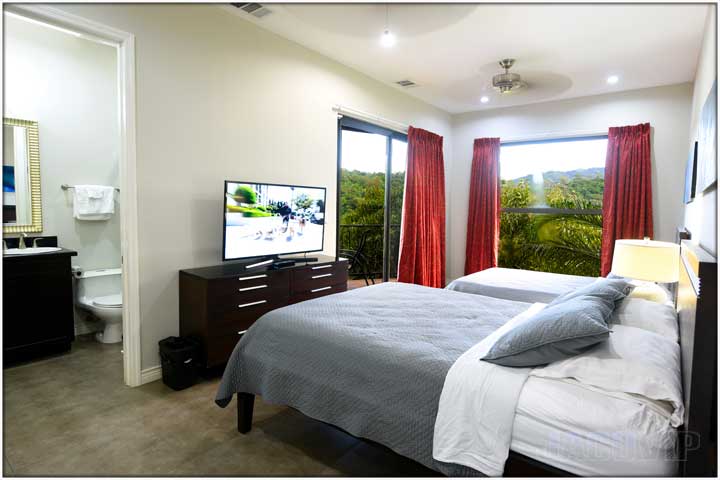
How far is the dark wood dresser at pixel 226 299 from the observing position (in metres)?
2.83

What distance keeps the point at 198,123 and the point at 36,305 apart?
6.30 feet

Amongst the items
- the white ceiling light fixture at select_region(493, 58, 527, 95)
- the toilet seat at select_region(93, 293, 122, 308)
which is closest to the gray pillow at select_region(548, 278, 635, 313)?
the white ceiling light fixture at select_region(493, 58, 527, 95)

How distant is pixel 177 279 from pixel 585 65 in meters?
4.23

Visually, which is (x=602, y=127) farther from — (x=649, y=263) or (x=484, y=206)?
(x=649, y=263)

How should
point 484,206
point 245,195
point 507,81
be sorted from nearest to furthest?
1. point 245,195
2. point 507,81
3. point 484,206

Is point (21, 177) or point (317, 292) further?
point (317, 292)

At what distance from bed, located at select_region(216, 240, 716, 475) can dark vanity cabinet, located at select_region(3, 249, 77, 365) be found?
2.07 m

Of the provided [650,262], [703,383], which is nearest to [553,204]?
[650,262]

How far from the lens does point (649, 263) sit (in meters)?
2.51

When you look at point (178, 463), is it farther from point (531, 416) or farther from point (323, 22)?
point (323, 22)

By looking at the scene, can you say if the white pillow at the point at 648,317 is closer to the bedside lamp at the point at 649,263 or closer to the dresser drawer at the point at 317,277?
the bedside lamp at the point at 649,263

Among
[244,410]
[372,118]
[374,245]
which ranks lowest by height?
[244,410]

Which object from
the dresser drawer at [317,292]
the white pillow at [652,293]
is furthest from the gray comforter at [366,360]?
the dresser drawer at [317,292]

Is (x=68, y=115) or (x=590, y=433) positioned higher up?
(x=68, y=115)
